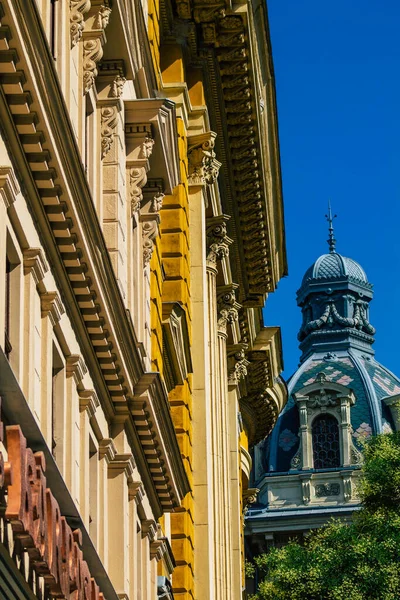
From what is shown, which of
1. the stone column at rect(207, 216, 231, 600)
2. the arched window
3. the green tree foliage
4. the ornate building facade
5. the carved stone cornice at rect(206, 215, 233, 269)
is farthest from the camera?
the arched window

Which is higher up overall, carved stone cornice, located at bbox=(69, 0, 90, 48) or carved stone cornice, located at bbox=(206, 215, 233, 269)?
carved stone cornice, located at bbox=(206, 215, 233, 269)

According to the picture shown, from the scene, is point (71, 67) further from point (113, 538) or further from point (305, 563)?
point (305, 563)

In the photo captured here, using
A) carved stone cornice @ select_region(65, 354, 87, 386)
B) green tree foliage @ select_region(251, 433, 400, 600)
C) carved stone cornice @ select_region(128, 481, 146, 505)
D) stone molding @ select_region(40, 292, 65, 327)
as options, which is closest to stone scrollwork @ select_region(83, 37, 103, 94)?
carved stone cornice @ select_region(65, 354, 87, 386)

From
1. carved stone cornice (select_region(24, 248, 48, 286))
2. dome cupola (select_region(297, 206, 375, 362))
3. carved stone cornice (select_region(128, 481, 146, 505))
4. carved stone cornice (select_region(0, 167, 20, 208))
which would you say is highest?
dome cupola (select_region(297, 206, 375, 362))

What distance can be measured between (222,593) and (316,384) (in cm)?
10690

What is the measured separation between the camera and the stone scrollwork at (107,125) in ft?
79.6

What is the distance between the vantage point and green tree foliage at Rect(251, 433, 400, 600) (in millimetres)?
69188

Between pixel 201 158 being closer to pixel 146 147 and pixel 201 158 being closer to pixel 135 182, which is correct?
pixel 146 147

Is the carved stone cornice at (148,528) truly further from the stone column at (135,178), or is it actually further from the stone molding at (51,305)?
the stone molding at (51,305)

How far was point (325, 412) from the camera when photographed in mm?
146375

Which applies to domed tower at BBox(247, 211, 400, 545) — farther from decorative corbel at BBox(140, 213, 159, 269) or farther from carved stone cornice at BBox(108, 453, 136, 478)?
carved stone cornice at BBox(108, 453, 136, 478)

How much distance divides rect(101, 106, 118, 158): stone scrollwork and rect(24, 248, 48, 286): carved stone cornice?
547 cm

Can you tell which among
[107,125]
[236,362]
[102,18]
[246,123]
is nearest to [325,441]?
[236,362]

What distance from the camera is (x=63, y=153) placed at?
60.9 ft
